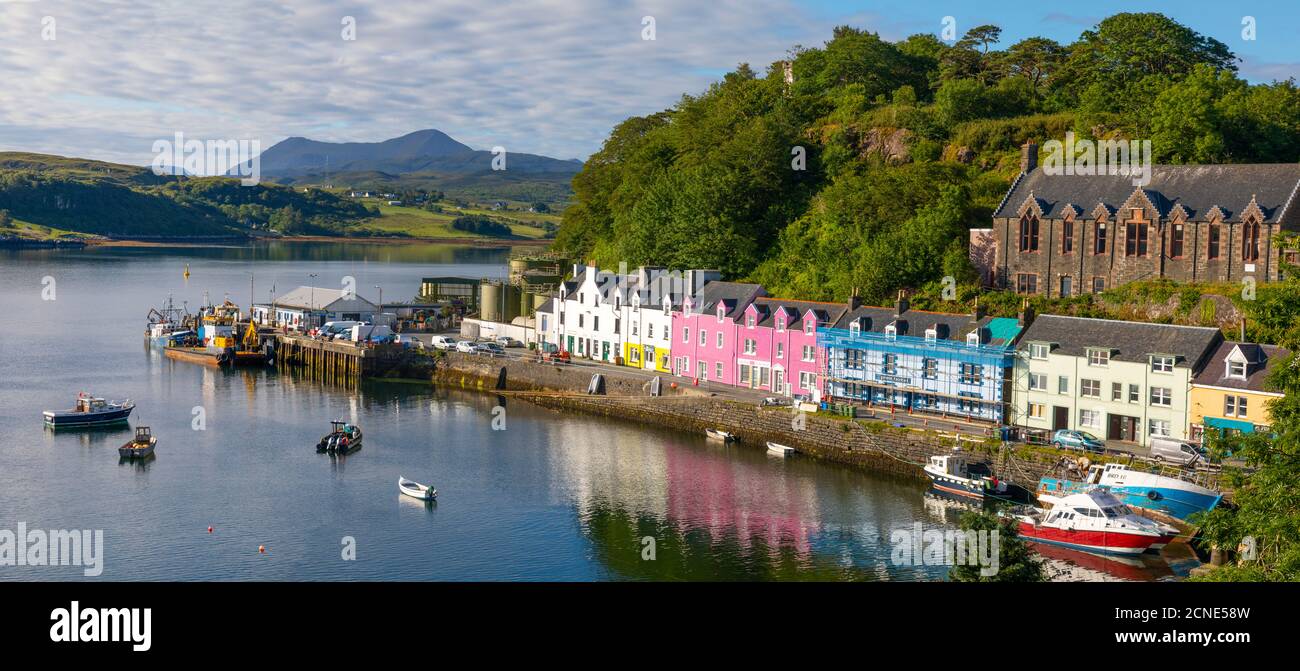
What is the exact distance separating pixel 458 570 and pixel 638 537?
590 centimetres

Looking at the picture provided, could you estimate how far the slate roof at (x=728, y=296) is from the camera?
54281 mm

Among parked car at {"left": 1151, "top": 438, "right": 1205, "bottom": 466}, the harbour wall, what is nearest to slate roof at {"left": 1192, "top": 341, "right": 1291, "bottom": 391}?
parked car at {"left": 1151, "top": 438, "right": 1205, "bottom": 466}

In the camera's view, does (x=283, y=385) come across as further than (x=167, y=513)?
Yes

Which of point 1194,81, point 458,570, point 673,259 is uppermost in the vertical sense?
point 1194,81

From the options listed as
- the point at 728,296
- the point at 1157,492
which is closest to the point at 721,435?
the point at 728,296

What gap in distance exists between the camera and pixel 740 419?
4838cm

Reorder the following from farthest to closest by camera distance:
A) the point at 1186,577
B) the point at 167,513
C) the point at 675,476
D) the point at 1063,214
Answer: the point at 1063,214 < the point at 675,476 < the point at 167,513 < the point at 1186,577

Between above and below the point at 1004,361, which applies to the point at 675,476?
below

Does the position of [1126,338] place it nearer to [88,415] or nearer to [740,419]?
[740,419]

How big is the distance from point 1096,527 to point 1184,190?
20821 mm

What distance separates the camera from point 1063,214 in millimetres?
49938

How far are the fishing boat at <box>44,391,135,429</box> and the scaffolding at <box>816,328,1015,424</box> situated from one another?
31.3 m
